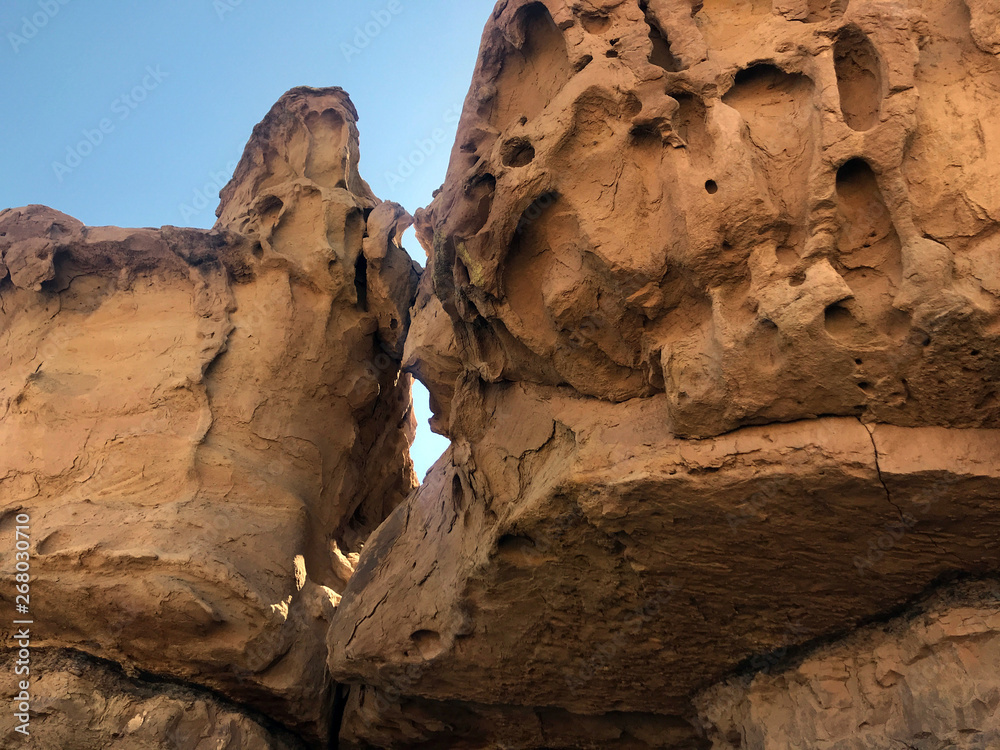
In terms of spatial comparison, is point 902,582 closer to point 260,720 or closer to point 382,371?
point 260,720

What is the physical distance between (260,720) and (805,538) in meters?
4.27

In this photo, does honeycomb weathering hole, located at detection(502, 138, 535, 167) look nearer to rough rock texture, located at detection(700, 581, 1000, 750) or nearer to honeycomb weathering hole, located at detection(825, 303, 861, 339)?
honeycomb weathering hole, located at detection(825, 303, 861, 339)

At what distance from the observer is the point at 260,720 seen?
5.95 metres

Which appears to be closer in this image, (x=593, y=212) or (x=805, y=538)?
(x=805, y=538)

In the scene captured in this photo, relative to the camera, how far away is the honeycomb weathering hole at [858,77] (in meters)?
3.87

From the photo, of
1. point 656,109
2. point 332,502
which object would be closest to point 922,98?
point 656,109

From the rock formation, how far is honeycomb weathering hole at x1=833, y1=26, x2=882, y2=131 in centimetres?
2

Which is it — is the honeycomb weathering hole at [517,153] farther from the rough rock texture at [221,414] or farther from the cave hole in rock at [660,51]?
the rough rock texture at [221,414]

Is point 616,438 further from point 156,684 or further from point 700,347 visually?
point 156,684

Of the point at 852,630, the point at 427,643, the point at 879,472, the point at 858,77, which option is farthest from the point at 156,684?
the point at 858,77

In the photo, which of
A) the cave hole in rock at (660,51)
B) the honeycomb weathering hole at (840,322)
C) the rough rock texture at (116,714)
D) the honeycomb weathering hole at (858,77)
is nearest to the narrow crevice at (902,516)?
the honeycomb weathering hole at (840,322)

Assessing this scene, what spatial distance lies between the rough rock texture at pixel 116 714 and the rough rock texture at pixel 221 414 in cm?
15

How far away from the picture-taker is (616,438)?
419 centimetres

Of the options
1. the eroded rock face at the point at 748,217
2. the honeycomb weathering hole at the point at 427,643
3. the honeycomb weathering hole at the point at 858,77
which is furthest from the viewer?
the honeycomb weathering hole at the point at 427,643
